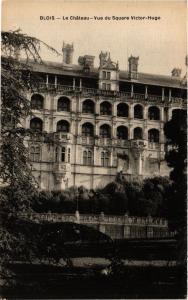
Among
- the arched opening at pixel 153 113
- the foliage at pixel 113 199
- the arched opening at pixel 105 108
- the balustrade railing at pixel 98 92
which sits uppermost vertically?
the balustrade railing at pixel 98 92

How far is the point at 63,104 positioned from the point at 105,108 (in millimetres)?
1023

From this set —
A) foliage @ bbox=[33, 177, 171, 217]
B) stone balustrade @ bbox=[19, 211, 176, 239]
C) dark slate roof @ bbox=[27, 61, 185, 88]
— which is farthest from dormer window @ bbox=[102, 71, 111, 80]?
stone balustrade @ bbox=[19, 211, 176, 239]

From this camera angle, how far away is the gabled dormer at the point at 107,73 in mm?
6727

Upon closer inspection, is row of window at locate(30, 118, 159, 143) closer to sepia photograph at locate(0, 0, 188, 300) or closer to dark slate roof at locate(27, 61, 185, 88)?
sepia photograph at locate(0, 0, 188, 300)

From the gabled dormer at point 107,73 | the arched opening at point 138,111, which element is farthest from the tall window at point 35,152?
the arched opening at point 138,111

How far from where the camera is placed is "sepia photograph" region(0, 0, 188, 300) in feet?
15.9

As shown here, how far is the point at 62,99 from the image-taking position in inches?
383

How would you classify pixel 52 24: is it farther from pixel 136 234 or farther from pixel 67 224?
pixel 136 234

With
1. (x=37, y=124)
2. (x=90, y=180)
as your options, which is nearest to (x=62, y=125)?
(x=37, y=124)

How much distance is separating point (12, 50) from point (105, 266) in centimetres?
304

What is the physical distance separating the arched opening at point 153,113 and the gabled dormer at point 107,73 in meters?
0.96

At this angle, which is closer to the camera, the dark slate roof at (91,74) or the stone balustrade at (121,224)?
the stone balustrade at (121,224)

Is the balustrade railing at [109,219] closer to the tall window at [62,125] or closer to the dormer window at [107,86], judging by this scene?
the tall window at [62,125]

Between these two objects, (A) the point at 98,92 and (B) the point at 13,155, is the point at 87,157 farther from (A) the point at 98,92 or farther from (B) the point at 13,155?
(B) the point at 13,155
